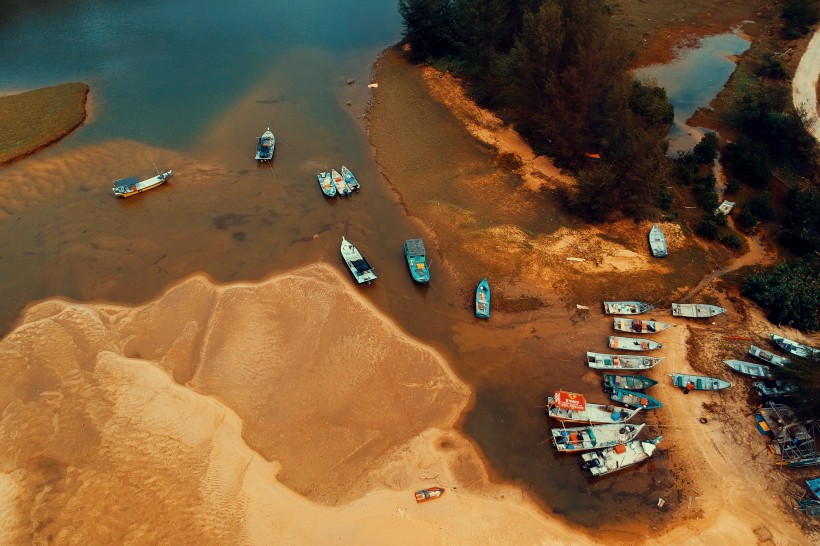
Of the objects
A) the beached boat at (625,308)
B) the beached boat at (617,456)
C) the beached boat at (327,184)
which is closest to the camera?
the beached boat at (617,456)

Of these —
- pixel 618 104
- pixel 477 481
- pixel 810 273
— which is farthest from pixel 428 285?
pixel 810 273

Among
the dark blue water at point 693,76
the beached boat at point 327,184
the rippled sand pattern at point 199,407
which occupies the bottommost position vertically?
the rippled sand pattern at point 199,407

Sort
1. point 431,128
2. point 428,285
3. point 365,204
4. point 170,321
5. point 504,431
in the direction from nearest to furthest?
point 504,431, point 170,321, point 428,285, point 365,204, point 431,128

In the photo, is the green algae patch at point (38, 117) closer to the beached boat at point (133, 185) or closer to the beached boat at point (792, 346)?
the beached boat at point (133, 185)

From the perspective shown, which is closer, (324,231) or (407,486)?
(407,486)

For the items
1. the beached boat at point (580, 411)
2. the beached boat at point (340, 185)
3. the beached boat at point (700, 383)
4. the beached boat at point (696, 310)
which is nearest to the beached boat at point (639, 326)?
the beached boat at point (696, 310)

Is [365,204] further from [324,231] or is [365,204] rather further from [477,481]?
[477,481]

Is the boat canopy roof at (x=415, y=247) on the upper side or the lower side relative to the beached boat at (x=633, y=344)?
upper

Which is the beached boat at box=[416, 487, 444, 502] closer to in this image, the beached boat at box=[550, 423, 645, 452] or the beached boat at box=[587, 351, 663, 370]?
the beached boat at box=[550, 423, 645, 452]
